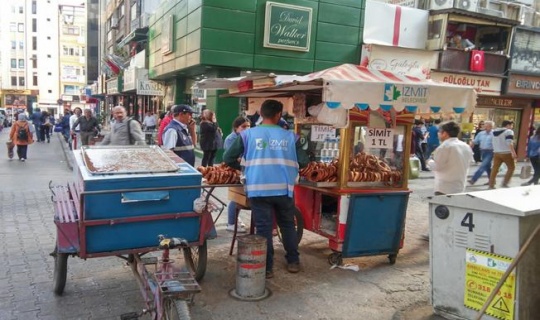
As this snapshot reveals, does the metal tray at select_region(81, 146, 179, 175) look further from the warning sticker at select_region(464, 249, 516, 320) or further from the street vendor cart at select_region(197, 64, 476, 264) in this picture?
the warning sticker at select_region(464, 249, 516, 320)

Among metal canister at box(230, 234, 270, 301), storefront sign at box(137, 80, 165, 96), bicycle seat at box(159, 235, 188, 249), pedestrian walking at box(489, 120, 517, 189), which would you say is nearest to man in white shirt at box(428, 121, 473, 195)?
metal canister at box(230, 234, 270, 301)

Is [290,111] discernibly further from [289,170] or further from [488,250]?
[488,250]

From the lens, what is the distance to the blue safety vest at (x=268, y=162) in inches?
173

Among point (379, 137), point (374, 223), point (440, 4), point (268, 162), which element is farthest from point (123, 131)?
point (440, 4)

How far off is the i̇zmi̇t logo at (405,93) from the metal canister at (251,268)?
1.98 metres

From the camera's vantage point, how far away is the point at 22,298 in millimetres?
4070

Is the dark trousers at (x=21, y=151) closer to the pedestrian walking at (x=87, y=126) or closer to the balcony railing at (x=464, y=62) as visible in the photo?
the pedestrian walking at (x=87, y=126)

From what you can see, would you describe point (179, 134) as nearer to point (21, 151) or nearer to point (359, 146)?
point (359, 146)

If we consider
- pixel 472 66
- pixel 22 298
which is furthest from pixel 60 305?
pixel 472 66

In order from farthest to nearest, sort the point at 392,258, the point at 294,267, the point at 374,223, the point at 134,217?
the point at 392,258, the point at 374,223, the point at 294,267, the point at 134,217

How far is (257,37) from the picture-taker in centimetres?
1380

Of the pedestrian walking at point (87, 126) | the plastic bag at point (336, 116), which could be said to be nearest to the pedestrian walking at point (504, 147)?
the plastic bag at point (336, 116)

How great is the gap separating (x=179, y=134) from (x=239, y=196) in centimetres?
169

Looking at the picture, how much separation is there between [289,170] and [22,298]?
279cm
